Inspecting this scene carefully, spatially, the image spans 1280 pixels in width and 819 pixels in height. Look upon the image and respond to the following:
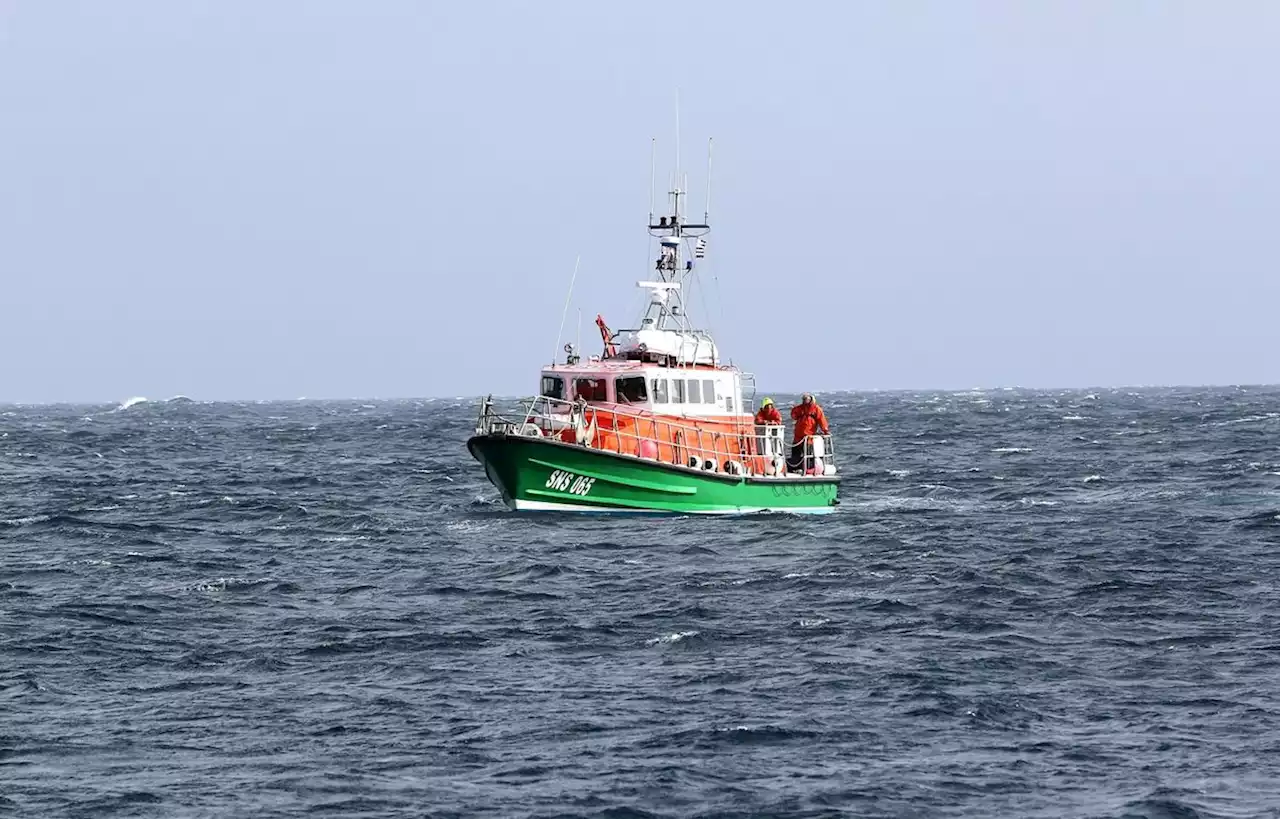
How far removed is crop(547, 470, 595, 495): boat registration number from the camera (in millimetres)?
34156

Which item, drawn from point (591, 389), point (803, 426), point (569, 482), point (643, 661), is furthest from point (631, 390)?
point (643, 661)

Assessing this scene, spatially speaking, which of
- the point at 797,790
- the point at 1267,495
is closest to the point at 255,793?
the point at 797,790

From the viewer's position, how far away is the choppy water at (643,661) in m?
15.0

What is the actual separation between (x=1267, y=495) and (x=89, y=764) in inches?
1341

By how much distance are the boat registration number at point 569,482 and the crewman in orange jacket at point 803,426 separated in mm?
4964

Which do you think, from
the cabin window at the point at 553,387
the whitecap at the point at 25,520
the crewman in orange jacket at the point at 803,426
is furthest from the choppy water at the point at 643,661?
the cabin window at the point at 553,387

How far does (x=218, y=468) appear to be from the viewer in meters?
58.8

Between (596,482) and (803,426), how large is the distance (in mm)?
5287

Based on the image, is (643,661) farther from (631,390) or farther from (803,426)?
(803,426)

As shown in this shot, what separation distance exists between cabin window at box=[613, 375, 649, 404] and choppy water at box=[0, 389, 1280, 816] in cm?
313

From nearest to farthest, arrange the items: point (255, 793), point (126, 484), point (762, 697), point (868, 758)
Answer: point (255, 793) < point (868, 758) < point (762, 697) < point (126, 484)

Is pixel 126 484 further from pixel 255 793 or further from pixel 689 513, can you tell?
pixel 255 793

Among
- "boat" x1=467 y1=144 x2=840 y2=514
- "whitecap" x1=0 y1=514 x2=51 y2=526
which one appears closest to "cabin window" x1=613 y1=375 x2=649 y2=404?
"boat" x1=467 y1=144 x2=840 y2=514

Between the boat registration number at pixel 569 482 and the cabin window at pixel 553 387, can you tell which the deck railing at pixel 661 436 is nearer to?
the cabin window at pixel 553 387
